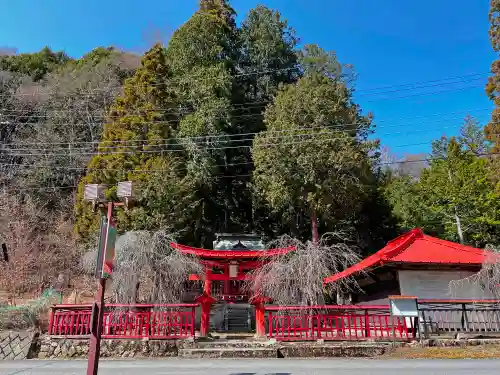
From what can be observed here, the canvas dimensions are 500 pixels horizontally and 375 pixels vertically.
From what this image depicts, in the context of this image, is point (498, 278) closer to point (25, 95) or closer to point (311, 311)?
point (311, 311)

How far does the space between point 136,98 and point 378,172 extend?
18465 millimetres

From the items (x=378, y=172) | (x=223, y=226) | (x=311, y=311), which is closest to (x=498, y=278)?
(x=311, y=311)

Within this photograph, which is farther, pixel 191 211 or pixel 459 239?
pixel 459 239

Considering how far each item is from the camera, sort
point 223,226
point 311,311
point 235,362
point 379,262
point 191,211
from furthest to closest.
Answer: point 223,226
point 191,211
point 379,262
point 311,311
point 235,362

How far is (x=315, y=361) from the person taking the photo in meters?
10.4

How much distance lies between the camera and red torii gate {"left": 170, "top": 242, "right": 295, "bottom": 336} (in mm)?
13758

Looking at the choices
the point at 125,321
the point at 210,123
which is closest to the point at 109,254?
the point at 125,321

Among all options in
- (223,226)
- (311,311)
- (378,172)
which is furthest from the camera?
(378,172)

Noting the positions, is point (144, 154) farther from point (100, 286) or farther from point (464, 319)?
point (464, 319)

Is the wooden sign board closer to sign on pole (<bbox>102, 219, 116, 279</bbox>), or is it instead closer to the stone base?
the stone base

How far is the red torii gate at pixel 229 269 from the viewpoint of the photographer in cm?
1376

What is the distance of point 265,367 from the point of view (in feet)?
30.8

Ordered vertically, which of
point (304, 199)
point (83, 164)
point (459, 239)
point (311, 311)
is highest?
point (83, 164)

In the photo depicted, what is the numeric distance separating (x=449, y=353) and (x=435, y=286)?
446cm
